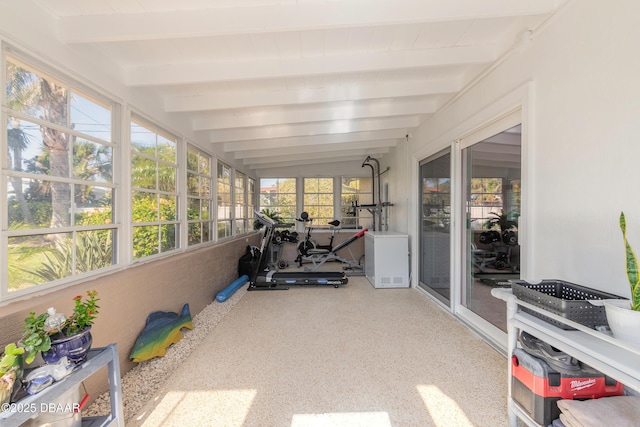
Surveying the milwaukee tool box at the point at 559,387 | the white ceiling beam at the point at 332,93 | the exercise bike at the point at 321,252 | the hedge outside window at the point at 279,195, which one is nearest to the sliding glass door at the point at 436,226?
the white ceiling beam at the point at 332,93

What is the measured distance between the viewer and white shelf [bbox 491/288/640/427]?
0.98m

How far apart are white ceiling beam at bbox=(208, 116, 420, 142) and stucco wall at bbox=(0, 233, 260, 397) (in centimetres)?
177

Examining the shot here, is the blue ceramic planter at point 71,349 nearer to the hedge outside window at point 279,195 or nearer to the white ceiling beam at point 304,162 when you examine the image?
the white ceiling beam at point 304,162

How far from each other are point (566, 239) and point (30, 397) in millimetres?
2834

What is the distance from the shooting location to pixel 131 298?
2240 mm

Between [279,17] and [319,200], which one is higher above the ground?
[279,17]

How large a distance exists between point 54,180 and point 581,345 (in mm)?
2976

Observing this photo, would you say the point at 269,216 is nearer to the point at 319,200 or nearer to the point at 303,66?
the point at 319,200

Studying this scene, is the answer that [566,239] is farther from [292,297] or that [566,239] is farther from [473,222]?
[292,297]

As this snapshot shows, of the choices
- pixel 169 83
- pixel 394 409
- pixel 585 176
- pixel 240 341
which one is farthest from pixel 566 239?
pixel 169 83

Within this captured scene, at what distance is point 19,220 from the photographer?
5.20ft

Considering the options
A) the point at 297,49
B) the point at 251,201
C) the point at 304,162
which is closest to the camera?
the point at 297,49

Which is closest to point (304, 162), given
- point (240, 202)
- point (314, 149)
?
point (314, 149)

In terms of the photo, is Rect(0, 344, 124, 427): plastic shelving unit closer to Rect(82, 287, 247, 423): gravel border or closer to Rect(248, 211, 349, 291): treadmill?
Rect(82, 287, 247, 423): gravel border
